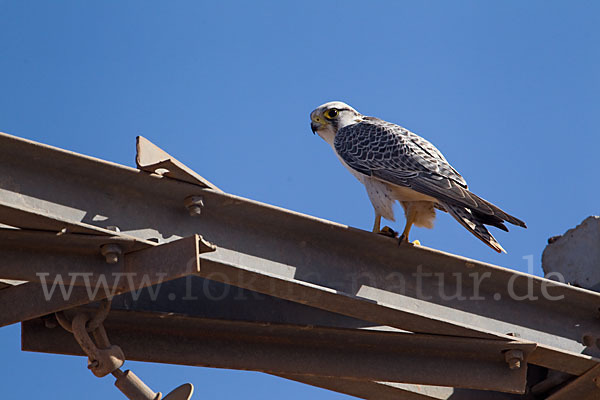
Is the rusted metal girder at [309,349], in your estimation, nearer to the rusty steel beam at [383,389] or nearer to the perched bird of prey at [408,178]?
the rusty steel beam at [383,389]

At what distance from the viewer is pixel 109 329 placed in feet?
12.5

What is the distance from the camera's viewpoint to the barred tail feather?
15.7 ft

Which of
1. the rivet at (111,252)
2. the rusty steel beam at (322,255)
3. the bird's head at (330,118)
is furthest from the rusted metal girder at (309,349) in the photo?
the bird's head at (330,118)

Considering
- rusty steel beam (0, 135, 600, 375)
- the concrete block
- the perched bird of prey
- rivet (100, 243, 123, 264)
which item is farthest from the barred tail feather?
rivet (100, 243, 123, 264)

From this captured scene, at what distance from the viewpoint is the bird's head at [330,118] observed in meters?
6.87

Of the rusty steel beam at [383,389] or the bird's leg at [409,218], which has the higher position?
the bird's leg at [409,218]

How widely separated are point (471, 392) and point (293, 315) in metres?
1.18

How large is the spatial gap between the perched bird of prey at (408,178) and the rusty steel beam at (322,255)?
0.53 m

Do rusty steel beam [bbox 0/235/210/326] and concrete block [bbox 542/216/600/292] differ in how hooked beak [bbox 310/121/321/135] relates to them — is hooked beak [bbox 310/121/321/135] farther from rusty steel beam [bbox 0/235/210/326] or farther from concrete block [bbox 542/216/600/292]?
rusty steel beam [bbox 0/235/210/326]

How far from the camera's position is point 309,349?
4.00 metres

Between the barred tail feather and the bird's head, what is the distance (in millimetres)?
1883

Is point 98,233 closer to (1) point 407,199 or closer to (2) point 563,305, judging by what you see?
(2) point 563,305

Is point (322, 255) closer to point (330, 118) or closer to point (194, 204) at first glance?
point (194, 204)

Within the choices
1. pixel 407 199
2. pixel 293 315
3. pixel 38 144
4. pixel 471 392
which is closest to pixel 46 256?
pixel 38 144
